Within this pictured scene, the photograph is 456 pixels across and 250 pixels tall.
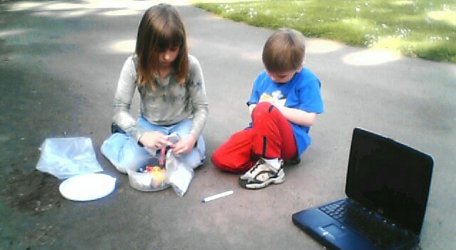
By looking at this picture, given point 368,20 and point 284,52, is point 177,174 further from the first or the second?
point 368,20

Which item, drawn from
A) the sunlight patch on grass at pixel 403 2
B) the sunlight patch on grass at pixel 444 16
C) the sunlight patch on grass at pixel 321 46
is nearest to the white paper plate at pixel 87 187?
the sunlight patch on grass at pixel 321 46

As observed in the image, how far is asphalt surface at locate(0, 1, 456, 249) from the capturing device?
2182mm

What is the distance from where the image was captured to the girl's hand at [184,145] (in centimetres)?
254

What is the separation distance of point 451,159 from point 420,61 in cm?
215

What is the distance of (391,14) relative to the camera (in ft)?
21.1

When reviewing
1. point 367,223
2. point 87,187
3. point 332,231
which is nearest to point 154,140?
point 87,187

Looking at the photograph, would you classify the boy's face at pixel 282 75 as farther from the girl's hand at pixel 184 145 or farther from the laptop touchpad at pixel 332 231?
the laptop touchpad at pixel 332 231

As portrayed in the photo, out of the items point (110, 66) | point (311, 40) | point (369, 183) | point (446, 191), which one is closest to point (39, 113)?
point (110, 66)

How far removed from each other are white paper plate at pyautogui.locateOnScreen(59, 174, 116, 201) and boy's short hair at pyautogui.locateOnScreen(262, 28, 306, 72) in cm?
104

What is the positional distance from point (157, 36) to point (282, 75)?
68 cm

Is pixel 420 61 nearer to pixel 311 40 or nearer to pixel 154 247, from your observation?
pixel 311 40

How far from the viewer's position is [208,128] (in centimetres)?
331

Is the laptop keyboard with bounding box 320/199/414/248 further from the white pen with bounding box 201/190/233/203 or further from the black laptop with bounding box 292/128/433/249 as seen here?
the white pen with bounding box 201/190/233/203

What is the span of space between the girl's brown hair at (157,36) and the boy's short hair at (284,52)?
1.46 ft
